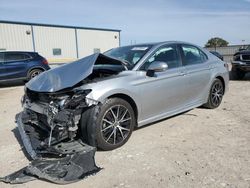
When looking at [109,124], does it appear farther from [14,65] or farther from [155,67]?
[14,65]

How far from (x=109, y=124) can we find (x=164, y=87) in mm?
1393

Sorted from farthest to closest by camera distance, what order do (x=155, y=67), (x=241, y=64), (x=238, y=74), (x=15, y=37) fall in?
(x=15, y=37) → (x=238, y=74) → (x=241, y=64) → (x=155, y=67)

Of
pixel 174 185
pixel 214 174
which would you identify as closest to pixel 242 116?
pixel 214 174

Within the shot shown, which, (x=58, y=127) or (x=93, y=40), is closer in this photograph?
(x=58, y=127)

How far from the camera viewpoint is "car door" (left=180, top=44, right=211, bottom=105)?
19.1 feet

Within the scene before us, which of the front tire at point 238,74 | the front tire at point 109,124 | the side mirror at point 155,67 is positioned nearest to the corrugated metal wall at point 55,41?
the front tire at point 238,74

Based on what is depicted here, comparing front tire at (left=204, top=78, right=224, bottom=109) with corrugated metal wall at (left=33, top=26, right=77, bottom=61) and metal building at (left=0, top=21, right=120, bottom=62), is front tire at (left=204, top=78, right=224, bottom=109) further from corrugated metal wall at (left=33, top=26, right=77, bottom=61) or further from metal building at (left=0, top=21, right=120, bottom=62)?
corrugated metal wall at (left=33, top=26, right=77, bottom=61)

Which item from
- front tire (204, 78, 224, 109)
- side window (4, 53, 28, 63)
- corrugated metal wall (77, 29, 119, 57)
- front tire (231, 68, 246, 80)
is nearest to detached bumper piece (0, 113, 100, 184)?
front tire (204, 78, 224, 109)

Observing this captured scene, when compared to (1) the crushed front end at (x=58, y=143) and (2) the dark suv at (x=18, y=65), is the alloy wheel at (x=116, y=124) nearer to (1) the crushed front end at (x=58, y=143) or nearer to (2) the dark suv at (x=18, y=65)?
(1) the crushed front end at (x=58, y=143)

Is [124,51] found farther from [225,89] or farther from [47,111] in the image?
[225,89]

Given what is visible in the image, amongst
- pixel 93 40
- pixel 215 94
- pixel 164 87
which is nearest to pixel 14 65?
pixel 215 94

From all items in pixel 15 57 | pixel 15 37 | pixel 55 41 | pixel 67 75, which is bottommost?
pixel 15 57

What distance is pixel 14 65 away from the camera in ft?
43.1

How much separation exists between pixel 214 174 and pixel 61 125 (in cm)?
212
